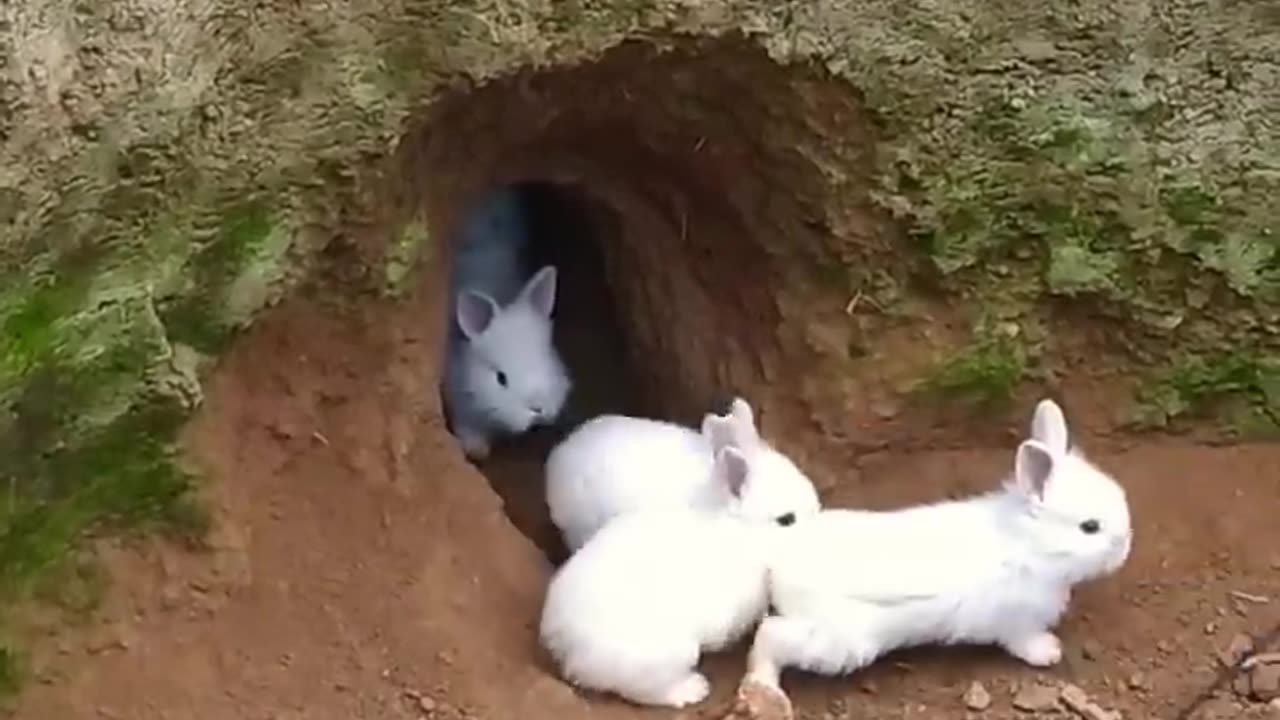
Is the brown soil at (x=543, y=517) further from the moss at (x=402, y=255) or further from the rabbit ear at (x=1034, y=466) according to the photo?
the rabbit ear at (x=1034, y=466)

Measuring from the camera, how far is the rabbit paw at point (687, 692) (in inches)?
159

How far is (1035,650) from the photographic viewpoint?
4.25 meters

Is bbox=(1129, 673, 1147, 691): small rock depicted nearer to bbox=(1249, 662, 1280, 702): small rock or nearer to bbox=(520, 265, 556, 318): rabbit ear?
bbox=(1249, 662, 1280, 702): small rock

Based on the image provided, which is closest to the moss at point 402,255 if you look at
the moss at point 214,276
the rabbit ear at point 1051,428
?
the moss at point 214,276

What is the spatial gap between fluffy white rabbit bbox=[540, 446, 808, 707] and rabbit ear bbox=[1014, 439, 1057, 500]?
0.40 meters

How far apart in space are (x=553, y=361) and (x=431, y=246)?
1.00 metres

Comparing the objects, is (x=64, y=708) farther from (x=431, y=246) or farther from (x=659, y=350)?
(x=659, y=350)

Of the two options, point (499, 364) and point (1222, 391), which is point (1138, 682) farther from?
point (499, 364)

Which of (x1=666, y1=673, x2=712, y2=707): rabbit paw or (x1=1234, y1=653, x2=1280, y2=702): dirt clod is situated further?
(x1=1234, y1=653, x2=1280, y2=702): dirt clod

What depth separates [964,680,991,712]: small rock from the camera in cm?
415

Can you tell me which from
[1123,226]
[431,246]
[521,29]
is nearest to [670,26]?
[521,29]

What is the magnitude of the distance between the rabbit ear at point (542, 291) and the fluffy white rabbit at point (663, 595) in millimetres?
1116

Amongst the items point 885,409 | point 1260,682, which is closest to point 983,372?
point 885,409

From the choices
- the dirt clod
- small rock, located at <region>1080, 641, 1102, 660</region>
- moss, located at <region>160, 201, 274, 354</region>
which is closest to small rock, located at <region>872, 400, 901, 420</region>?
small rock, located at <region>1080, 641, 1102, 660</region>
